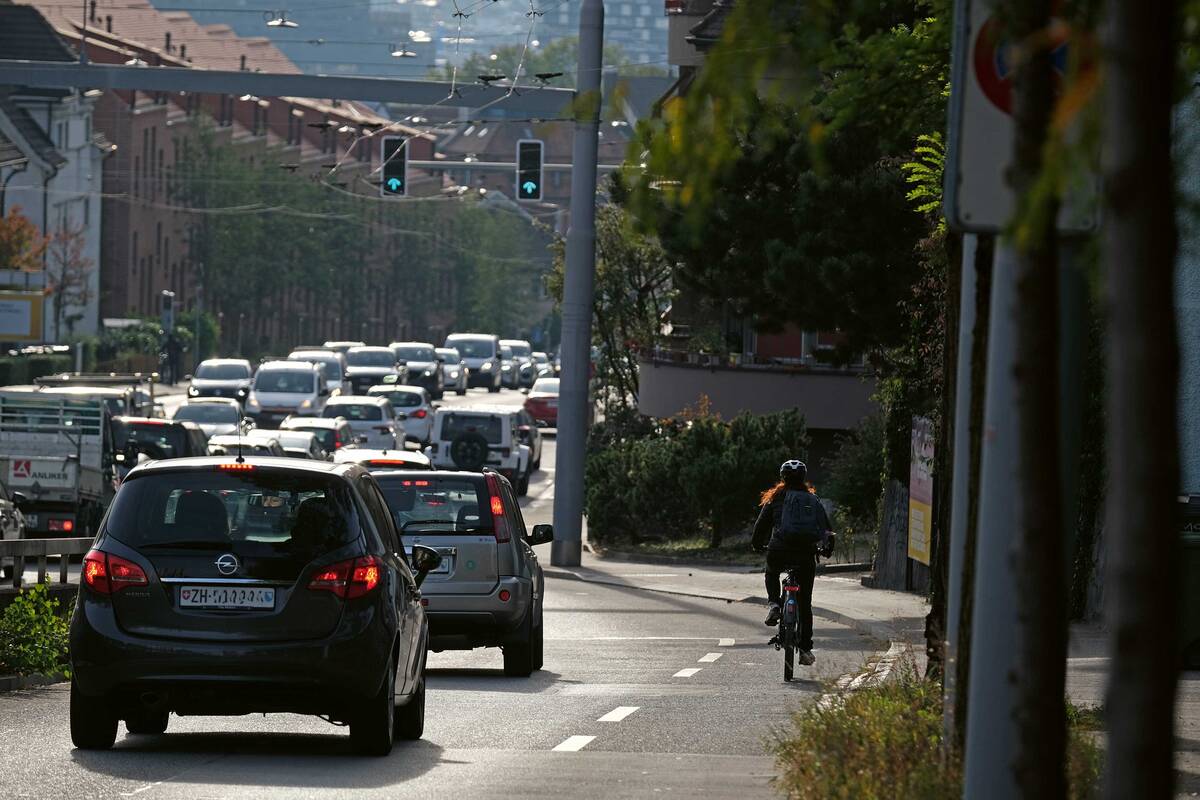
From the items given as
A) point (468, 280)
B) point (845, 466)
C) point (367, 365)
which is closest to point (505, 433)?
point (845, 466)

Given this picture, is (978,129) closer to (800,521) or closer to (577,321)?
(800,521)

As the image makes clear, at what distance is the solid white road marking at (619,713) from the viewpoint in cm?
1402

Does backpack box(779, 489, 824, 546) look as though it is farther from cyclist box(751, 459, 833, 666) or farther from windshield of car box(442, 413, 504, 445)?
windshield of car box(442, 413, 504, 445)

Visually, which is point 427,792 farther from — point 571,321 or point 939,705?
point 571,321

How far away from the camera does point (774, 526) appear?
17.6 m

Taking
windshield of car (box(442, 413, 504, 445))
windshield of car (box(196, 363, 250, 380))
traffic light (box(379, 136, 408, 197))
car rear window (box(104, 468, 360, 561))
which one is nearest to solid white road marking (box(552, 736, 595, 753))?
car rear window (box(104, 468, 360, 561))

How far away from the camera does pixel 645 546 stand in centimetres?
3869

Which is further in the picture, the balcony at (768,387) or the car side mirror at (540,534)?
the balcony at (768,387)

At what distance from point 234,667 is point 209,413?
39853mm

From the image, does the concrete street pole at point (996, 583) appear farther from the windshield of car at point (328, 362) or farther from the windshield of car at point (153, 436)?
the windshield of car at point (328, 362)

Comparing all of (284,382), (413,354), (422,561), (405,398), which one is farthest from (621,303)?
(422,561)

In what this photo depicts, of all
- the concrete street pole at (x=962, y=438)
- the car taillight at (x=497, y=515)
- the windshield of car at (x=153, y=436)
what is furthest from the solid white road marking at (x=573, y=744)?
the windshield of car at (x=153, y=436)

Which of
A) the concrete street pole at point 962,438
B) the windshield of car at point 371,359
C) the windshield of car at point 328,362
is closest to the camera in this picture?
the concrete street pole at point 962,438

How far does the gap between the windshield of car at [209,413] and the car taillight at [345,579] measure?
1538 inches
